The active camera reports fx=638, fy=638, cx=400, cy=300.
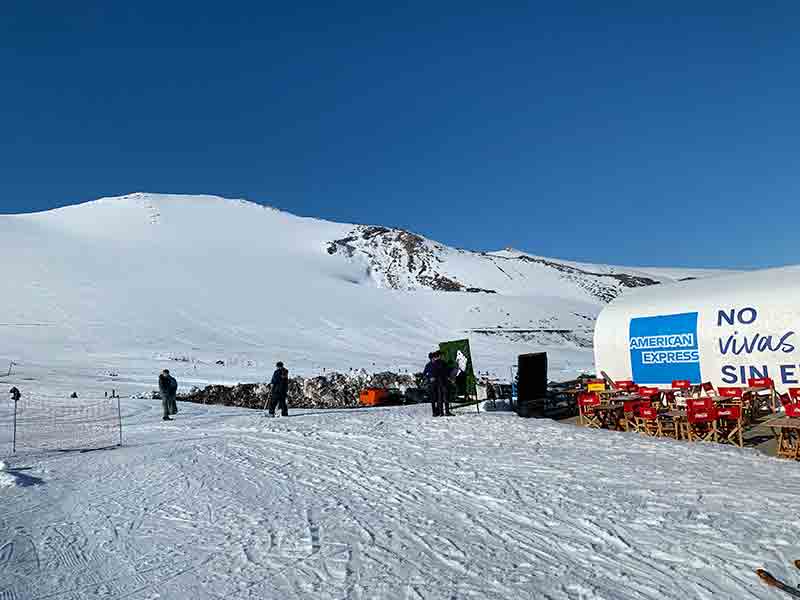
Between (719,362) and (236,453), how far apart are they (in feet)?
38.3

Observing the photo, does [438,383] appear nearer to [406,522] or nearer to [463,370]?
[463,370]

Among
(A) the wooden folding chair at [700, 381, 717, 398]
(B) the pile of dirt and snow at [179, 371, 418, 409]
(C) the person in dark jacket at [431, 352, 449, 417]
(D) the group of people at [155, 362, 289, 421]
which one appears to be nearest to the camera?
(A) the wooden folding chair at [700, 381, 717, 398]

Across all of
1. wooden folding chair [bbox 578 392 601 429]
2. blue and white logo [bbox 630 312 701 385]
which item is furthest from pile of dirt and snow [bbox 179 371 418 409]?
wooden folding chair [bbox 578 392 601 429]

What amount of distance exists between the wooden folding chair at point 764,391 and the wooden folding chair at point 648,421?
2.75 m

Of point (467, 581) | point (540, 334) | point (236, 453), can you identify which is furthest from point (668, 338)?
point (540, 334)

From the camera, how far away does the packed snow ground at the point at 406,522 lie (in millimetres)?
5297

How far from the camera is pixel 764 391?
14688mm

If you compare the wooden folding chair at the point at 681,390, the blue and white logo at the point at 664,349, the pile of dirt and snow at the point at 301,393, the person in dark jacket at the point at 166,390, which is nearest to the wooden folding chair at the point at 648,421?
the wooden folding chair at the point at 681,390

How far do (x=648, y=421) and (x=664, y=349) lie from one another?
4914 millimetres

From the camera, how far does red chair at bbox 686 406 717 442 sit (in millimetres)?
11234

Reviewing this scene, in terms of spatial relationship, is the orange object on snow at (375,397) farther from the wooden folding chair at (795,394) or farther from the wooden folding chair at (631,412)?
the wooden folding chair at (795,394)

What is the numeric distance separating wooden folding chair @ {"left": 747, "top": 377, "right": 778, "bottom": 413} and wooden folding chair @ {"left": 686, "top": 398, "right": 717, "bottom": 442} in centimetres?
277

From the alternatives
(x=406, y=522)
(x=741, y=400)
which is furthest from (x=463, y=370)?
(x=406, y=522)

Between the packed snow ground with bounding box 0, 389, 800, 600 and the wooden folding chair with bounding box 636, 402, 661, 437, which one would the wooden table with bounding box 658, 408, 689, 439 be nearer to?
the wooden folding chair with bounding box 636, 402, 661, 437
